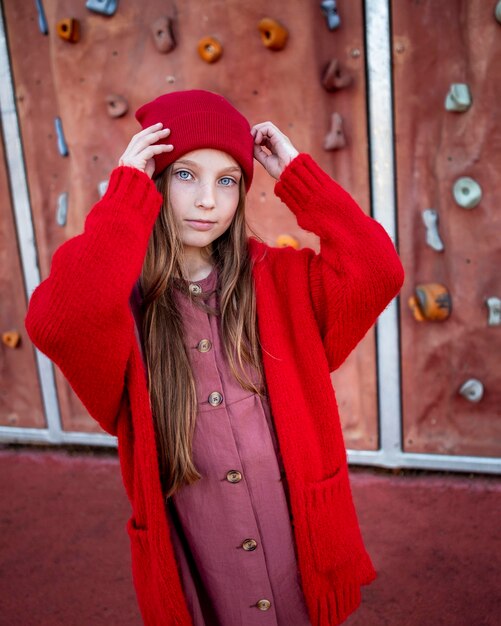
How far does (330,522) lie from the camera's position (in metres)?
1.20

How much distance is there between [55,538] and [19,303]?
1308 millimetres

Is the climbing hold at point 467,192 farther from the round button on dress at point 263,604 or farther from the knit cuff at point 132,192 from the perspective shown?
the round button on dress at point 263,604

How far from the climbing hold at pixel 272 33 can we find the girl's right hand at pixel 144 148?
1464mm

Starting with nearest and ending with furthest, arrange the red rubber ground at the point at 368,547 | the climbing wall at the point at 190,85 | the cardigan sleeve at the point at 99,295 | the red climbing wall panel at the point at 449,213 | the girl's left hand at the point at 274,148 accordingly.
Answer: the cardigan sleeve at the point at 99,295
the girl's left hand at the point at 274,148
the red rubber ground at the point at 368,547
the red climbing wall panel at the point at 449,213
the climbing wall at the point at 190,85

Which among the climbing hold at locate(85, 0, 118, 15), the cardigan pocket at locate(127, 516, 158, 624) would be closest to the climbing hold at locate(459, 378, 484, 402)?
the cardigan pocket at locate(127, 516, 158, 624)

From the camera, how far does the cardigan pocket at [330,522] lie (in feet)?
3.86

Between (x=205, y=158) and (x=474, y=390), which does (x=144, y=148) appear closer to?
(x=205, y=158)

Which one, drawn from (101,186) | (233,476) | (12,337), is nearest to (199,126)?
(233,476)

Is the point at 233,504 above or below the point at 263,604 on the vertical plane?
above

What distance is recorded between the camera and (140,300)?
126 centimetres

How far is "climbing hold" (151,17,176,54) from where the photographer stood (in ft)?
8.15

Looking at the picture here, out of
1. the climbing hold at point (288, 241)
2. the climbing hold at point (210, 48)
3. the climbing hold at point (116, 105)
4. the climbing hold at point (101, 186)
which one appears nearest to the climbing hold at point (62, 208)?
the climbing hold at point (101, 186)

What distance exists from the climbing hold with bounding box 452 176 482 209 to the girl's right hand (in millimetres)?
1641

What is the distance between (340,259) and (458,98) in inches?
60.3
